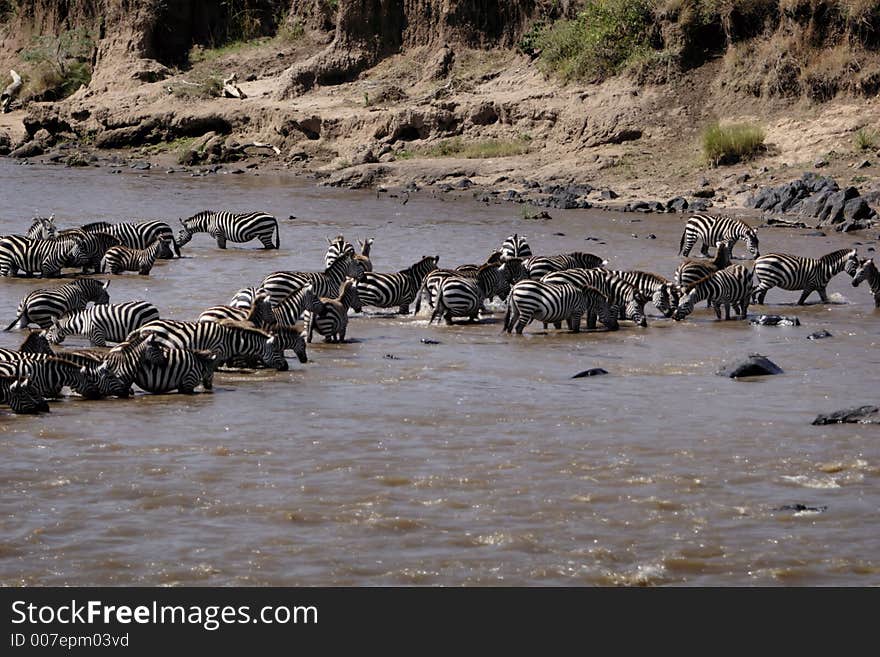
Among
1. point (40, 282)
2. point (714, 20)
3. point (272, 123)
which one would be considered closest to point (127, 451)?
point (40, 282)

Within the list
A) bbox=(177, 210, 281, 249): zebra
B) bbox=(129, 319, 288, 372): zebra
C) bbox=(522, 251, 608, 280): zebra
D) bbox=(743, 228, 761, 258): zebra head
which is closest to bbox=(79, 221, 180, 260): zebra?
bbox=(177, 210, 281, 249): zebra

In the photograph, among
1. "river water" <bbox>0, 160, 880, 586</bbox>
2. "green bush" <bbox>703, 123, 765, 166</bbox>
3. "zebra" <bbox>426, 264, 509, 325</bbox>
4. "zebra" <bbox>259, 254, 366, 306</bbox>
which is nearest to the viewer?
"river water" <bbox>0, 160, 880, 586</bbox>

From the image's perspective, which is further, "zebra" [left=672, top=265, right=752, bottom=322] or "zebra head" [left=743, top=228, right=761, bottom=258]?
"zebra head" [left=743, top=228, right=761, bottom=258]

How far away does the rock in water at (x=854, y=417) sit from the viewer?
9.41 metres

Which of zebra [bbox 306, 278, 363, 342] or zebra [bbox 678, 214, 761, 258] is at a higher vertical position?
zebra [bbox 678, 214, 761, 258]

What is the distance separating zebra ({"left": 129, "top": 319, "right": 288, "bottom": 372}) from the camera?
1114 cm

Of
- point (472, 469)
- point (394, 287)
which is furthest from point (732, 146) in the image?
point (472, 469)

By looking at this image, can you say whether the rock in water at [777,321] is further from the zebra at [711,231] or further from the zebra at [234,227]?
the zebra at [234,227]

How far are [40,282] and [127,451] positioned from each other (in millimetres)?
9197

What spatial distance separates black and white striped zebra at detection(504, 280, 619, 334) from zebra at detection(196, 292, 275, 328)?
243 cm

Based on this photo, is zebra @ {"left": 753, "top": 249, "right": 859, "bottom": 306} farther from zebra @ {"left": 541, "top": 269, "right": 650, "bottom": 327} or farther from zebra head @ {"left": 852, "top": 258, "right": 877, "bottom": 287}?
zebra @ {"left": 541, "top": 269, "right": 650, "bottom": 327}

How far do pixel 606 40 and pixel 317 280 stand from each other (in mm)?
17615

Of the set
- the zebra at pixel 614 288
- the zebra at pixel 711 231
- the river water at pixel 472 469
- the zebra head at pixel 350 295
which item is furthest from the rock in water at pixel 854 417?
the zebra at pixel 711 231

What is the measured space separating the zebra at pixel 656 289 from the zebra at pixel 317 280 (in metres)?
2.84
